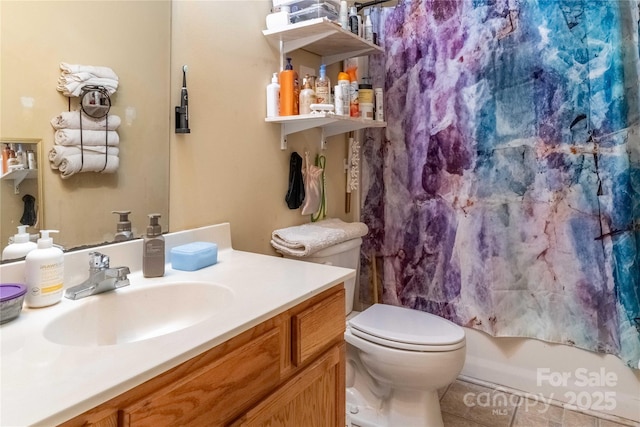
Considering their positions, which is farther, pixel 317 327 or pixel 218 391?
pixel 317 327

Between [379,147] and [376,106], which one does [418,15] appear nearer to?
[376,106]

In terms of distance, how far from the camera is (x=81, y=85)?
38.7 inches

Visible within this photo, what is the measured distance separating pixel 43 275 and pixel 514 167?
Result: 1.77 metres

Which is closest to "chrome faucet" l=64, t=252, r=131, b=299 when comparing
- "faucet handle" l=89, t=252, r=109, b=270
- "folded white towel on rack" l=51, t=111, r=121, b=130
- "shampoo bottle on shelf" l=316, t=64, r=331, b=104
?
"faucet handle" l=89, t=252, r=109, b=270

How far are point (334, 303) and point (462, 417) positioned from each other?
110 cm

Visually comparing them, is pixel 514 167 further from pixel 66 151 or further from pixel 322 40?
pixel 66 151

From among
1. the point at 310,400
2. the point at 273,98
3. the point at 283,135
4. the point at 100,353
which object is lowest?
the point at 310,400

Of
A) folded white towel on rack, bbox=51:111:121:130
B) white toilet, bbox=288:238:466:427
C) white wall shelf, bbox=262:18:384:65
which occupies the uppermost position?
white wall shelf, bbox=262:18:384:65

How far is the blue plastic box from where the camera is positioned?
109 cm


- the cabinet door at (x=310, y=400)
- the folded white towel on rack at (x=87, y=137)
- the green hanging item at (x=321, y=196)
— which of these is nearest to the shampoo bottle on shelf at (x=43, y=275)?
the folded white towel on rack at (x=87, y=137)

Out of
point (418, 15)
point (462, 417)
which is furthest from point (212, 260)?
point (418, 15)

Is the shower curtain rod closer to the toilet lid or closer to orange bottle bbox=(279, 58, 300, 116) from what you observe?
orange bottle bbox=(279, 58, 300, 116)

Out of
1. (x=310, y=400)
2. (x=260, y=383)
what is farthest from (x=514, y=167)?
(x=260, y=383)

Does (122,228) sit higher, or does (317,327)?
(122,228)
